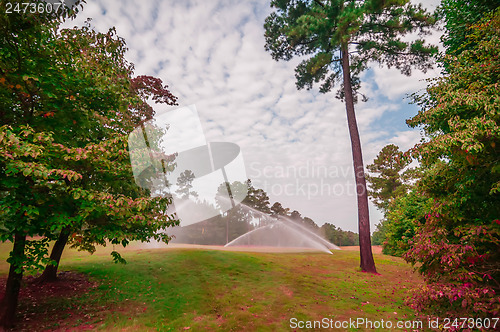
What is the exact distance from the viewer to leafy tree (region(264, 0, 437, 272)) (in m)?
12.9

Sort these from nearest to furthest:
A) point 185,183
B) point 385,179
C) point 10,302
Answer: point 10,302, point 385,179, point 185,183

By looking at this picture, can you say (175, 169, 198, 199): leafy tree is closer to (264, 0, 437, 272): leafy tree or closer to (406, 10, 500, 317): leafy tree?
(264, 0, 437, 272): leafy tree

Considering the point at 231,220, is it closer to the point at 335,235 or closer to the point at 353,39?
the point at 335,235

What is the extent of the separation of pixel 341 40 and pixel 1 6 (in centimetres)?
1382

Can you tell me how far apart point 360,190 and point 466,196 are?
9.21 m

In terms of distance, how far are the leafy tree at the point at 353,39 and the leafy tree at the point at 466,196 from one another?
26.1 feet

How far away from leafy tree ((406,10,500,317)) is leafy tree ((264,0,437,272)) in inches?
314

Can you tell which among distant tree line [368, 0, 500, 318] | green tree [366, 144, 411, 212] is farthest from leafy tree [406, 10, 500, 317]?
green tree [366, 144, 411, 212]

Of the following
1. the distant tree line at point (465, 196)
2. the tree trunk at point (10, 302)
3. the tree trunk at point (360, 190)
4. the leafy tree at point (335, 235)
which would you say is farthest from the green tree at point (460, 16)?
the leafy tree at point (335, 235)

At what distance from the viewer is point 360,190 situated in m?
14.3

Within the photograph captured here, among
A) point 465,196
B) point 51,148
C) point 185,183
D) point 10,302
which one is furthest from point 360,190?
point 185,183

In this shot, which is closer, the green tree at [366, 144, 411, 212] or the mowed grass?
the mowed grass

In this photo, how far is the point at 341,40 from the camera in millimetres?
13031

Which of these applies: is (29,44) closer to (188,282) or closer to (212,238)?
(188,282)
